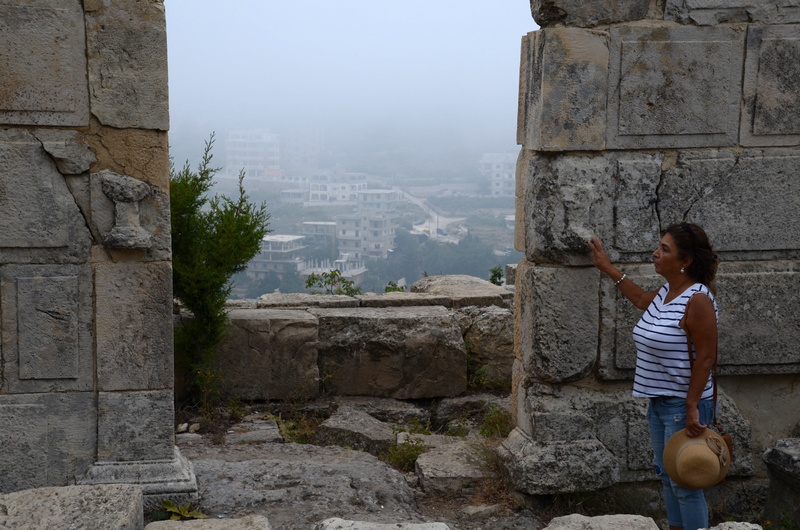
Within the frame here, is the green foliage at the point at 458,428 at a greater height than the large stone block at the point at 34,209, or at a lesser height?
lesser

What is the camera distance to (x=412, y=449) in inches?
209

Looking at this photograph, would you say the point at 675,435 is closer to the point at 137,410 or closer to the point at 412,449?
the point at 412,449

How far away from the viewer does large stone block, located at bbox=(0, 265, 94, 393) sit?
4094 mm

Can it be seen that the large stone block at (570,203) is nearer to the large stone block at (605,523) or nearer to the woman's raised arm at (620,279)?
the woman's raised arm at (620,279)

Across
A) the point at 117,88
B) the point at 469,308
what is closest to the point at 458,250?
the point at 469,308

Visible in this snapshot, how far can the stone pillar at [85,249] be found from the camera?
3.98m

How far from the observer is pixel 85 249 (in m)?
4.13

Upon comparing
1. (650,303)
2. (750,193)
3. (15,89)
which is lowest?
(650,303)

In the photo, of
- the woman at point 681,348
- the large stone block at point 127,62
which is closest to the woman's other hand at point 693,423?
the woman at point 681,348

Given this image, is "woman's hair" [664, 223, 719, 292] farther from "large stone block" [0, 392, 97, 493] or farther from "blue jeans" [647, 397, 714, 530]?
"large stone block" [0, 392, 97, 493]

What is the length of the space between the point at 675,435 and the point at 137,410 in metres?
2.62

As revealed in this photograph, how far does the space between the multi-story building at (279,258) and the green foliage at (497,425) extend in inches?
267

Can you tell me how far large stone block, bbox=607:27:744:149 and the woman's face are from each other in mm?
881

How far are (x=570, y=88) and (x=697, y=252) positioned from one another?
117 cm
